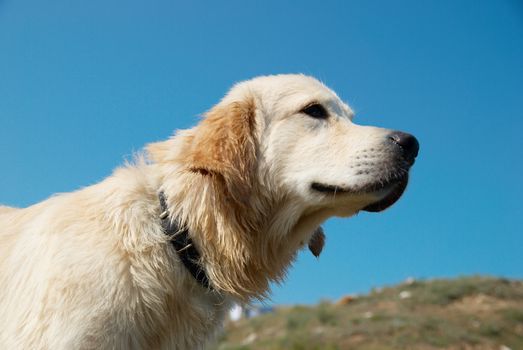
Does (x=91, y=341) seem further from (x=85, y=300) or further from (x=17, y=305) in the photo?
(x=17, y=305)

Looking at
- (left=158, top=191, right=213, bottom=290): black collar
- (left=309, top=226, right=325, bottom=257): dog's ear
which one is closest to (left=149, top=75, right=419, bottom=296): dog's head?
(left=158, top=191, right=213, bottom=290): black collar

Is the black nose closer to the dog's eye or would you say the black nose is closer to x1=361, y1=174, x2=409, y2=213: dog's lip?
x1=361, y1=174, x2=409, y2=213: dog's lip

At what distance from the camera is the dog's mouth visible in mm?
3783

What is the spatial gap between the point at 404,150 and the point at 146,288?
190 cm

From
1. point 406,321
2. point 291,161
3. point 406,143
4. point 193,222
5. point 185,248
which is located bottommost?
point 185,248

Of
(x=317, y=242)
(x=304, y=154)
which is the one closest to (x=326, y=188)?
(x=304, y=154)

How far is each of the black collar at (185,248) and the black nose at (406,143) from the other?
1506 mm

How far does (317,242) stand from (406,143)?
113 cm

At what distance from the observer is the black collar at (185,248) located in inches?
143

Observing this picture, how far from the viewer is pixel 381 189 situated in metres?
3.81

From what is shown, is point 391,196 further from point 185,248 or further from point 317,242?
point 185,248

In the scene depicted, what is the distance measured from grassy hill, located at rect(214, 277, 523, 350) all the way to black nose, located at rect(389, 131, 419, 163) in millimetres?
7775

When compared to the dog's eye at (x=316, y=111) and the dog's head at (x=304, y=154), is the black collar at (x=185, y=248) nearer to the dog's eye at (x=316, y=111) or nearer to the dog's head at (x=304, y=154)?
the dog's head at (x=304, y=154)

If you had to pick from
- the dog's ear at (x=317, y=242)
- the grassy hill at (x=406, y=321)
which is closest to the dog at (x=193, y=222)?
the dog's ear at (x=317, y=242)
